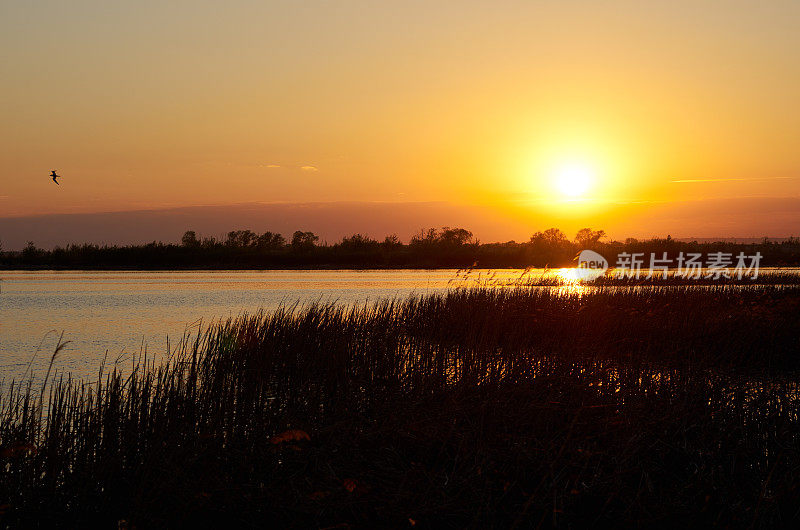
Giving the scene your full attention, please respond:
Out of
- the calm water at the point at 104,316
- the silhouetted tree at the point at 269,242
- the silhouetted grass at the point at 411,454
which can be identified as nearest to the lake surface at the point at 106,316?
the calm water at the point at 104,316

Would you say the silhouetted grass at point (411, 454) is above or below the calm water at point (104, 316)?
above

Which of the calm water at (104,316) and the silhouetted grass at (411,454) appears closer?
the silhouetted grass at (411,454)

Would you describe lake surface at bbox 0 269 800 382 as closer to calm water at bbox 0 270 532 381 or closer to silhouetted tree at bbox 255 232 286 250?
calm water at bbox 0 270 532 381

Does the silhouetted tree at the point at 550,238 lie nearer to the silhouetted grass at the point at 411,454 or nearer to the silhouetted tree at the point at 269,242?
the silhouetted tree at the point at 269,242

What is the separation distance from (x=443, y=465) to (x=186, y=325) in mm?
14092

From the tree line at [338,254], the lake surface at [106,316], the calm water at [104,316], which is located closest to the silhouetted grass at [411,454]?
the lake surface at [106,316]

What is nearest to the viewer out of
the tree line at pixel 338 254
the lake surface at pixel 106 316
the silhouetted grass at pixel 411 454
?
the silhouetted grass at pixel 411 454

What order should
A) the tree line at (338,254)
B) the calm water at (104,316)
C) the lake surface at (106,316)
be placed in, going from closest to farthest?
the lake surface at (106,316)
the calm water at (104,316)
the tree line at (338,254)

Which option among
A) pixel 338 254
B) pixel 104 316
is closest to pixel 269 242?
pixel 338 254

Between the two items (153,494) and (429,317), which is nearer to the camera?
(153,494)

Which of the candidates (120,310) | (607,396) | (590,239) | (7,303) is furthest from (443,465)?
(590,239)

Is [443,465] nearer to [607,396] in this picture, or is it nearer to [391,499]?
[391,499]

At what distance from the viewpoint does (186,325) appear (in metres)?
18.2

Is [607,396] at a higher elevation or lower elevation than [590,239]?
lower
